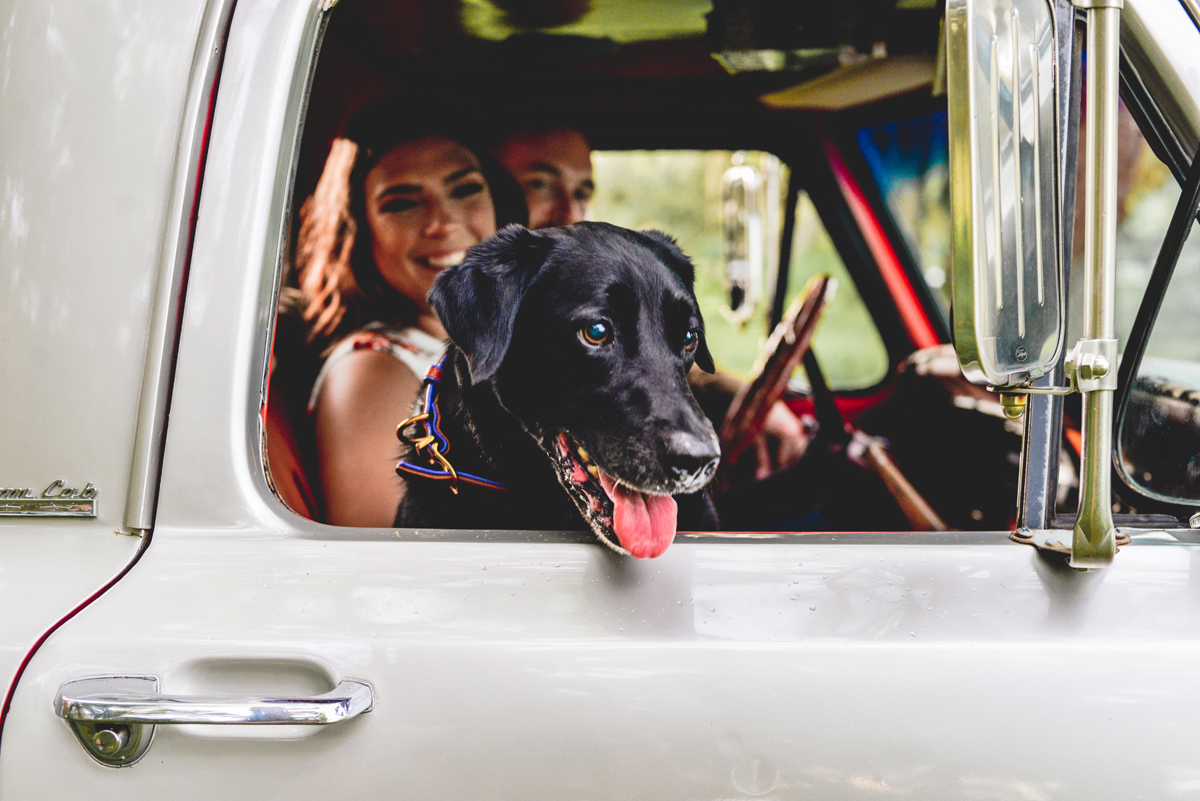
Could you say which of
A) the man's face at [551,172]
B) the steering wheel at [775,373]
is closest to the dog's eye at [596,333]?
the man's face at [551,172]

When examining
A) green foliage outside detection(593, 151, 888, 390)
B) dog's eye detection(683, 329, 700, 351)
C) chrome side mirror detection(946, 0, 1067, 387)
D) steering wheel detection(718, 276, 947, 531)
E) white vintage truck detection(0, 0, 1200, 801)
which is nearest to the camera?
chrome side mirror detection(946, 0, 1067, 387)

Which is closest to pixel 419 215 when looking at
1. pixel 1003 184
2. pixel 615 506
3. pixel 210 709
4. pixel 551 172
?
pixel 551 172

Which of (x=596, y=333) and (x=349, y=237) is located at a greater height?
(x=349, y=237)

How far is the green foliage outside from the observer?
106 inches

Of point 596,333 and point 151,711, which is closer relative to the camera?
point 151,711

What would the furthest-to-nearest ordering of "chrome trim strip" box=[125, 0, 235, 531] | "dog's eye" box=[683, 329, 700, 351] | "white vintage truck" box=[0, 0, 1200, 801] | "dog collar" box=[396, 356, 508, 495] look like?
"dog's eye" box=[683, 329, 700, 351] < "dog collar" box=[396, 356, 508, 495] < "chrome trim strip" box=[125, 0, 235, 531] < "white vintage truck" box=[0, 0, 1200, 801]

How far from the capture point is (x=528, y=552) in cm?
96

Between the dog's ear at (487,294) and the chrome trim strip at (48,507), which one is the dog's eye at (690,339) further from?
the chrome trim strip at (48,507)

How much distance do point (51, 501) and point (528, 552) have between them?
1.77 ft

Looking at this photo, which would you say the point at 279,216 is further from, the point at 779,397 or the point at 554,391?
the point at 779,397

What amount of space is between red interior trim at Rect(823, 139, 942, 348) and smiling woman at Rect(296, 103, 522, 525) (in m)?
1.04

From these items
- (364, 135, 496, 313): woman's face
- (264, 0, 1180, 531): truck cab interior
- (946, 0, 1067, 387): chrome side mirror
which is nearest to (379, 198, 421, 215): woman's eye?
(364, 135, 496, 313): woman's face

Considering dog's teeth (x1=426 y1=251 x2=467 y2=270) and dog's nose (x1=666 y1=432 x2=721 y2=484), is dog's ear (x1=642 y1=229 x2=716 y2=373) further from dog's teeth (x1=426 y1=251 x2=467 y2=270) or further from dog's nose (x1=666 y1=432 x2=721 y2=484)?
dog's teeth (x1=426 y1=251 x2=467 y2=270)

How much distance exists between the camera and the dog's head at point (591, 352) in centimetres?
124
